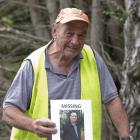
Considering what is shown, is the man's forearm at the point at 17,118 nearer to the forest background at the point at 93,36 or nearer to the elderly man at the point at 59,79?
the elderly man at the point at 59,79

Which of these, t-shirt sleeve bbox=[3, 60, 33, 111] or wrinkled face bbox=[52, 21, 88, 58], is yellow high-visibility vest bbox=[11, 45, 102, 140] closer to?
t-shirt sleeve bbox=[3, 60, 33, 111]

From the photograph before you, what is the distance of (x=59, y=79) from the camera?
147 inches

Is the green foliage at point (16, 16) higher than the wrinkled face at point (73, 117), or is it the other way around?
the green foliage at point (16, 16)

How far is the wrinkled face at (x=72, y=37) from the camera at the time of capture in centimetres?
368

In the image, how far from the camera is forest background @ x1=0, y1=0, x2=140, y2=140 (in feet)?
19.6

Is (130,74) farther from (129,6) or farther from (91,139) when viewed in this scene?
(91,139)

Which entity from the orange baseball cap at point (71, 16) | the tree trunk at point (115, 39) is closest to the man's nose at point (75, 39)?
the orange baseball cap at point (71, 16)

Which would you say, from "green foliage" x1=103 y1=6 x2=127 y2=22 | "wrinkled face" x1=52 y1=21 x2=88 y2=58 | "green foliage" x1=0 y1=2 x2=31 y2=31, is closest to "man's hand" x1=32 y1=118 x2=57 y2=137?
"wrinkled face" x1=52 y1=21 x2=88 y2=58

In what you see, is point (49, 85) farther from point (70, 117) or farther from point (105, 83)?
point (105, 83)

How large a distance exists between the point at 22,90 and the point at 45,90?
0.14 meters

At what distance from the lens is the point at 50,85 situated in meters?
3.73

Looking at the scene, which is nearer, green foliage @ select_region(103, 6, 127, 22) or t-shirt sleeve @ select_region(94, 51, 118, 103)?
t-shirt sleeve @ select_region(94, 51, 118, 103)

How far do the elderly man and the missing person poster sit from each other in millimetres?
76

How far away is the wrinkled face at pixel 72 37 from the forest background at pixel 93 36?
2.25 metres
